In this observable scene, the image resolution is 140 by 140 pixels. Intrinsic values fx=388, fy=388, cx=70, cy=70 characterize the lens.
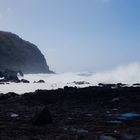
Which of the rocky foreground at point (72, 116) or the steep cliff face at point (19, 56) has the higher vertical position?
the steep cliff face at point (19, 56)

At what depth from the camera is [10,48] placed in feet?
357

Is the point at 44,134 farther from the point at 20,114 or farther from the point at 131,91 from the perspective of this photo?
the point at 131,91

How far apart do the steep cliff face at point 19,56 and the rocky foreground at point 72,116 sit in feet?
224

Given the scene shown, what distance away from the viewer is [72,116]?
15.8m

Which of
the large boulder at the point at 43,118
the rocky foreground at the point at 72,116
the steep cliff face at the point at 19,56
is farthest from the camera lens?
the steep cliff face at the point at 19,56

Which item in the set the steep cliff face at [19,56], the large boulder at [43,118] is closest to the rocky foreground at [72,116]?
the large boulder at [43,118]

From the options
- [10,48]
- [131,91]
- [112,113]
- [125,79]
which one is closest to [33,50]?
[10,48]

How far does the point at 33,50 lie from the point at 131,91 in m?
104

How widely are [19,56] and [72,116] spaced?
94.3 m

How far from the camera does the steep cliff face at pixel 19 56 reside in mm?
99181

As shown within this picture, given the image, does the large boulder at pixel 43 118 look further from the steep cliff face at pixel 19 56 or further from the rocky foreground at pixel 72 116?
the steep cliff face at pixel 19 56

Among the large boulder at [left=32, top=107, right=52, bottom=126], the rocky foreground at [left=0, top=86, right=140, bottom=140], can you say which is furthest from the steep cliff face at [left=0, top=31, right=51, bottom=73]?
the large boulder at [left=32, top=107, right=52, bottom=126]

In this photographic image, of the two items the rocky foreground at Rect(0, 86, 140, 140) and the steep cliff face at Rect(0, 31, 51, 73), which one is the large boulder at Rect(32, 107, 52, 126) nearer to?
Answer: the rocky foreground at Rect(0, 86, 140, 140)

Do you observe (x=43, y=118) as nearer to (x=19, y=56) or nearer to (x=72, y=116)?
(x=72, y=116)
